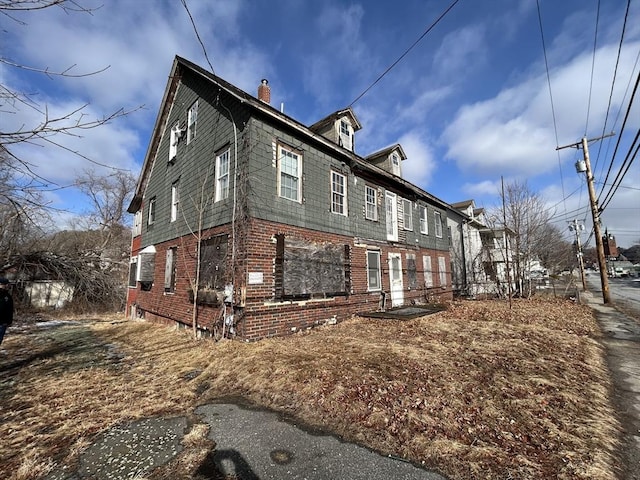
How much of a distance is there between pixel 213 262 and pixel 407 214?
10.7 m

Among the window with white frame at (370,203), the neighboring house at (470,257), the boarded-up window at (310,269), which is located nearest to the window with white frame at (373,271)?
the window with white frame at (370,203)

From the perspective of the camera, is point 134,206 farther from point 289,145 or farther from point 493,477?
point 493,477

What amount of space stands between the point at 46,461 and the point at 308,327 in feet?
22.2

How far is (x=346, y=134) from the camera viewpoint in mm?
13578

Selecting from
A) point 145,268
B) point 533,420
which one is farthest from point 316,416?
point 145,268

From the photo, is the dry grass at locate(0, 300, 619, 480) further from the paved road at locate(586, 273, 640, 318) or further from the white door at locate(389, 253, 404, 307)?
the paved road at locate(586, 273, 640, 318)

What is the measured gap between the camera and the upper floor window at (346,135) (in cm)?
1334

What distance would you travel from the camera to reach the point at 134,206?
1756cm

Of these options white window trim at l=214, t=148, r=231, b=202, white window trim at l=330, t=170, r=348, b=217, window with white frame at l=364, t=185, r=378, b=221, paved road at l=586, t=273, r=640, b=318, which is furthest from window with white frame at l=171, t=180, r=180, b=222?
paved road at l=586, t=273, r=640, b=318

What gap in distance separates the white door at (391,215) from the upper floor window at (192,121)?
355 inches

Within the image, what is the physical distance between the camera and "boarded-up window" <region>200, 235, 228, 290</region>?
8.84 metres

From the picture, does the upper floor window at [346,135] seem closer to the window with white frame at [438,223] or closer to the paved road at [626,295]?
the window with white frame at [438,223]

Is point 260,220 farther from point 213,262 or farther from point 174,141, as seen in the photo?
point 174,141

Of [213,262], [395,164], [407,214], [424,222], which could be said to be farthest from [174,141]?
[424,222]
